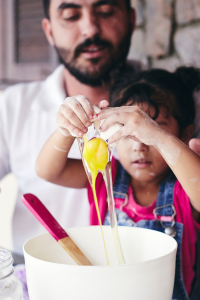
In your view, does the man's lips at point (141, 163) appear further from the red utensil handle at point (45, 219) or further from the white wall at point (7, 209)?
the white wall at point (7, 209)

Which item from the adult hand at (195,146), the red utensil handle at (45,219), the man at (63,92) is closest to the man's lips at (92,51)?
the man at (63,92)

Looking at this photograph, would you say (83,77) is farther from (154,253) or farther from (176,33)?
(154,253)

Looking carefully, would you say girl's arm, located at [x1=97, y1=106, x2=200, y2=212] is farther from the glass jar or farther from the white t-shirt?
the white t-shirt

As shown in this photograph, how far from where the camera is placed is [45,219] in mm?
535

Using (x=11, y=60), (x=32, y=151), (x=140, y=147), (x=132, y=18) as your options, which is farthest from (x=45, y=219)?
(x=11, y=60)

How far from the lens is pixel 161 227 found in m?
0.78

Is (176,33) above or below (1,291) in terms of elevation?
above

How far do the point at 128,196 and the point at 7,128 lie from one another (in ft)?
1.91

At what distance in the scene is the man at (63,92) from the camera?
1073 millimetres

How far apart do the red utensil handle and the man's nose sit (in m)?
0.67

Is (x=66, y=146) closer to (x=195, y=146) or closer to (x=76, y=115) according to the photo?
(x=76, y=115)

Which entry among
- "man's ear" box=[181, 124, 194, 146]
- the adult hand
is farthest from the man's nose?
the adult hand

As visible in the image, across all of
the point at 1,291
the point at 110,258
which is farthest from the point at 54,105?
the point at 1,291

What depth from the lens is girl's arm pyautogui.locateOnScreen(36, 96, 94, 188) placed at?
0.54 metres
